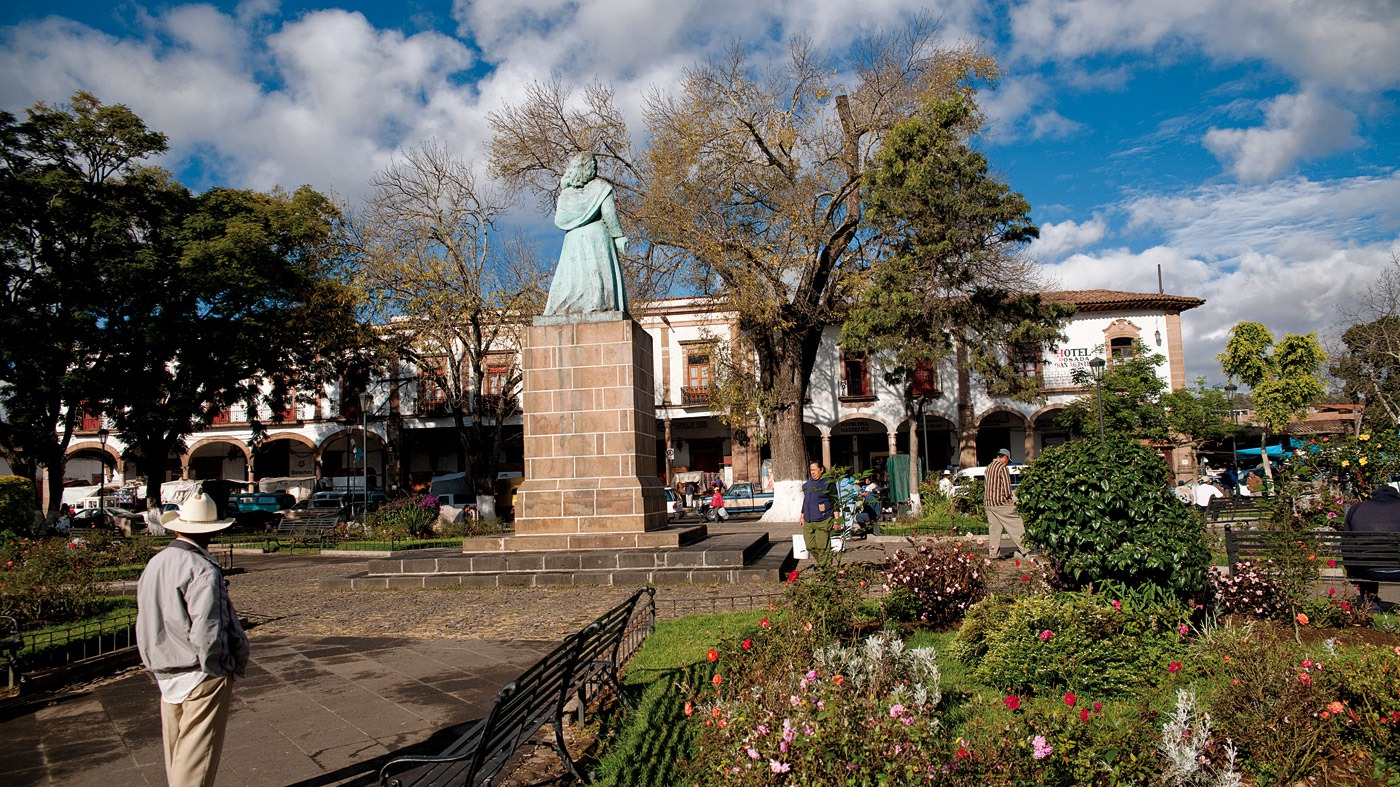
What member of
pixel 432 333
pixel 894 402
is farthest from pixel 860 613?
pixel 894 402

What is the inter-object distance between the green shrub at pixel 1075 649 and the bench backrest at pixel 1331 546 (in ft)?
6.96

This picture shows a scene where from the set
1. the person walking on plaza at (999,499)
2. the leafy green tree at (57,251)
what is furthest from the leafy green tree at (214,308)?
the person walking on plaza at (999,499)

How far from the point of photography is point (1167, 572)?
17.5 ft

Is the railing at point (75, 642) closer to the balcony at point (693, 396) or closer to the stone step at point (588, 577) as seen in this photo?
the stone step at point (588, 577)

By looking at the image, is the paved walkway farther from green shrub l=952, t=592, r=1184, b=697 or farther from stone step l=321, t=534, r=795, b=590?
green shrub l=952, t=592, r=1184, b=697

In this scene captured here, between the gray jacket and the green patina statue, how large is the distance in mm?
8071

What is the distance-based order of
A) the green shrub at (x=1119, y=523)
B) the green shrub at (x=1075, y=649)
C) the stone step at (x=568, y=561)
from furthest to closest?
1. the stone step at (x=568, y=561)
2. the green shrub at (x=1119, y=523)
3. the green shrub at (x=1075, y=649)

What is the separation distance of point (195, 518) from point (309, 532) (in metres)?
16.7

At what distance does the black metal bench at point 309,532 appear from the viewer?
18469 millimetres

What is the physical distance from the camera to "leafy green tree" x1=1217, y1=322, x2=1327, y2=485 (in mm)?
28594

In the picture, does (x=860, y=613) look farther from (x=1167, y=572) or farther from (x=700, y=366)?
(x=700, y=366)

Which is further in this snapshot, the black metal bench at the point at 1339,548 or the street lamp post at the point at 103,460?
the street lamp post at the point at 103,460

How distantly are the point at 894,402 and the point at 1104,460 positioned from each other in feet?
91.9

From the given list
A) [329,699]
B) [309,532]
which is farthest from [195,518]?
[309,532]
